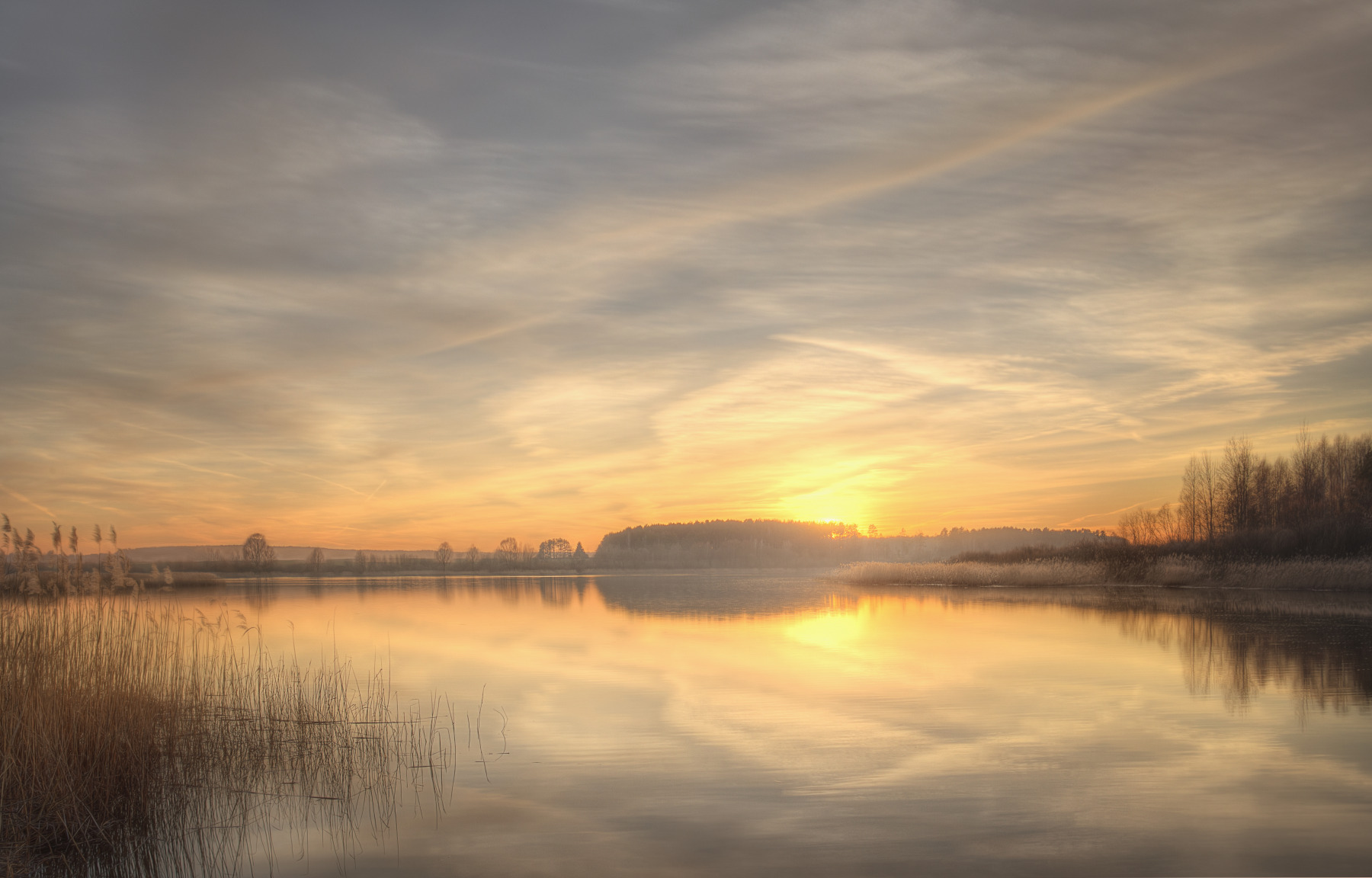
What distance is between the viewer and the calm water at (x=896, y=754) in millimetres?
5734

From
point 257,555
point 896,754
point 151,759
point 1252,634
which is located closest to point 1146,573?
point 1252,634

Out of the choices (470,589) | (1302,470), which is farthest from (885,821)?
(1302,470)

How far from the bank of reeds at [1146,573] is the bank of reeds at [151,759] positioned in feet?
102

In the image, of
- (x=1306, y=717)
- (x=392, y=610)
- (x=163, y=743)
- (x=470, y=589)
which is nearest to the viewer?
(x=163, y=743)

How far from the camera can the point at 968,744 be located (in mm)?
8555

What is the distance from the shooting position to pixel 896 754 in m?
8.26

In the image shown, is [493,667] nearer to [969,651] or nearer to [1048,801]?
[969,651]

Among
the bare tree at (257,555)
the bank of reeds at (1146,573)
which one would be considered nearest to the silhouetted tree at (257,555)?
the bare tree at (257,555)

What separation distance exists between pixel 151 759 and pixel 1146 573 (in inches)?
1415

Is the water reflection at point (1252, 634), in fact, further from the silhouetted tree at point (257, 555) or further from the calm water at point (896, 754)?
the silhouetted tree at point (257, 555)

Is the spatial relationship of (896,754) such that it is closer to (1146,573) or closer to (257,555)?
(1146,573)

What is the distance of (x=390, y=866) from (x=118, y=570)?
15.7 feet

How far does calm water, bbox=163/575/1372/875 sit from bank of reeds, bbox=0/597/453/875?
20.1 inches

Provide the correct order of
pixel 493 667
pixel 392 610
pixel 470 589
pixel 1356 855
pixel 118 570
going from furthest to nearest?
1. pixel 470 589
2. pixel 392 610
3. pixel 493 667
4. pixel 118 570
5. pixel 1356 855
